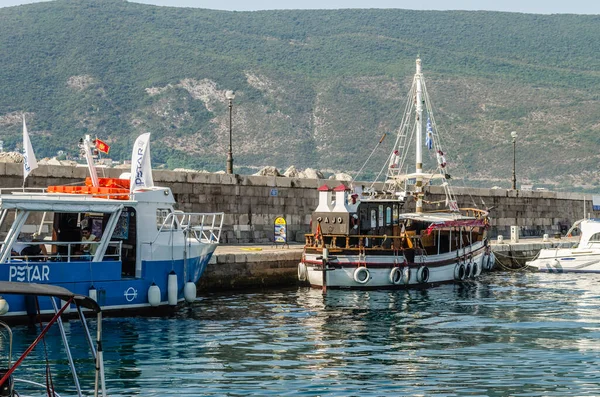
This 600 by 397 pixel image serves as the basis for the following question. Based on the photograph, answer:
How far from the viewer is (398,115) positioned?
142000 millimetres

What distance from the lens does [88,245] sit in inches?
870

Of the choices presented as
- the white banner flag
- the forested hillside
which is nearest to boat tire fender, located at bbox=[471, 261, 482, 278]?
the white banner flag

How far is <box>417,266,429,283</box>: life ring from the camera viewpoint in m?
30.2

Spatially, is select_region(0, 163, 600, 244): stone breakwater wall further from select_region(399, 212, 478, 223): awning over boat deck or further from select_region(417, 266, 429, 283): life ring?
select_region(417, 266, 429, 283): life ring

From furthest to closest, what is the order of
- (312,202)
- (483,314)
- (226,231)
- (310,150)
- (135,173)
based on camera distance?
(310,150), (312,202), (226,231), (483,314), (135,173)

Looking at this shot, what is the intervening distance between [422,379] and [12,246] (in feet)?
30.8

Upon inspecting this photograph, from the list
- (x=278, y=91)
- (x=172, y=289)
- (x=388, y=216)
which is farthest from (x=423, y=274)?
(x=278, y=91)

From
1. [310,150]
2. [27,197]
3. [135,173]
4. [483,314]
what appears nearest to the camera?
[27,197]

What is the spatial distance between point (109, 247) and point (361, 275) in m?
8.92

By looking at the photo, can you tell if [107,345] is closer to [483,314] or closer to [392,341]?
[392,341]

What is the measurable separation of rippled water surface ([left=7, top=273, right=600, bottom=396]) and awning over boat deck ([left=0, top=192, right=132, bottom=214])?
2440 millimetres

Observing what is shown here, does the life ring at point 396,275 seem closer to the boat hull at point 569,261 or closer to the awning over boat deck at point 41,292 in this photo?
the boat hull at point 569,261

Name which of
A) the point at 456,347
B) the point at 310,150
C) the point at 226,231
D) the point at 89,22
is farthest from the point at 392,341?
the point at 89,22

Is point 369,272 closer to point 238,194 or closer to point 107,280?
point 238,194
